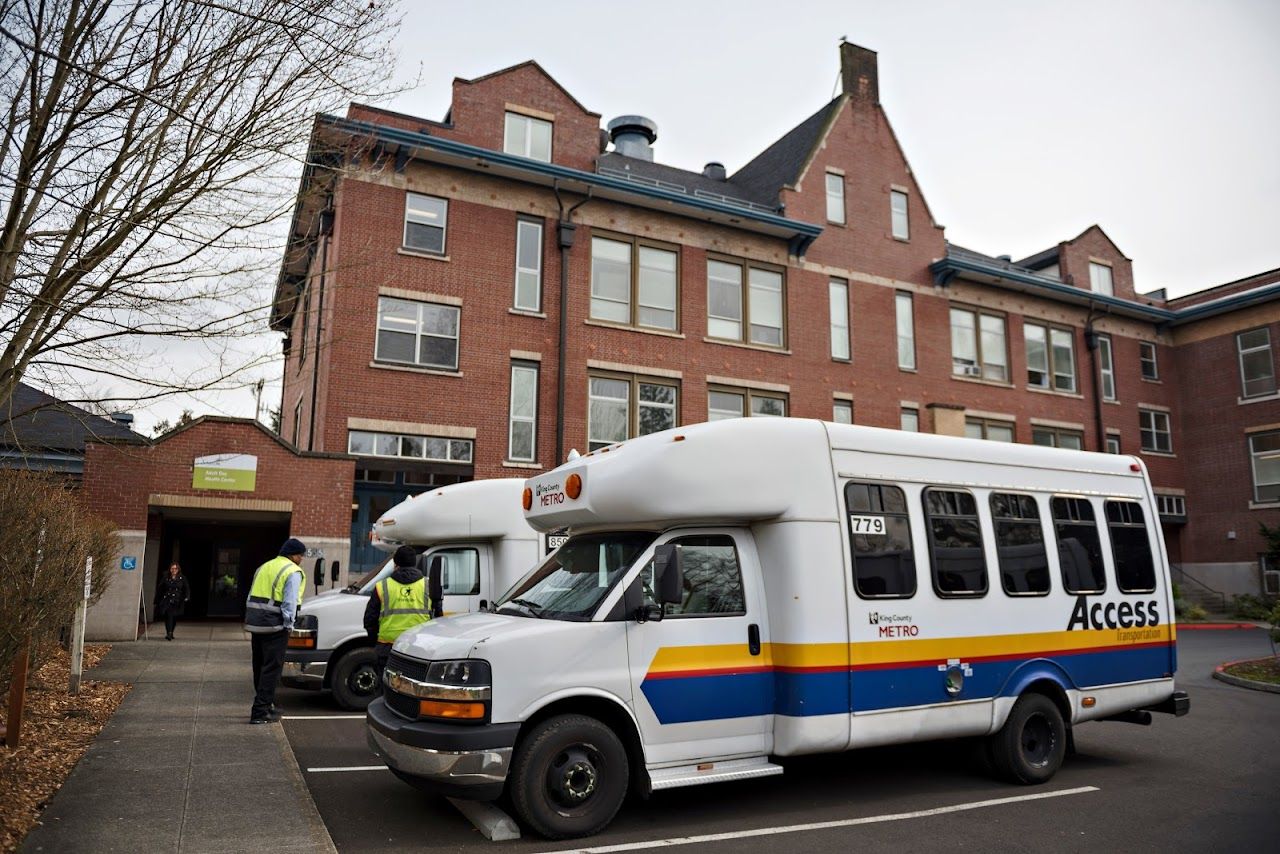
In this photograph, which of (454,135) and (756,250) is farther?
(756,250)

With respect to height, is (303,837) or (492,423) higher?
(492,423)

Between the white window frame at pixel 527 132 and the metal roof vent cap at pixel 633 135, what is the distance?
7258 millimetres

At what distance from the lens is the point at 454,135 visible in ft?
66.6

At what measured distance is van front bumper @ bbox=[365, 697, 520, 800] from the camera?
222 inches

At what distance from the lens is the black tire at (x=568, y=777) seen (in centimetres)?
575

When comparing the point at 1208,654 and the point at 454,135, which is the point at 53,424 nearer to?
the point at 454,135

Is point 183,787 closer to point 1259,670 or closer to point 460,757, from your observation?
point 460,757

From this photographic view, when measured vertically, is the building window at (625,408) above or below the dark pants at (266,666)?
above

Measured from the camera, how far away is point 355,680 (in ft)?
34.4

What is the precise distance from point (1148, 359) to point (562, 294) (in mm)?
21961

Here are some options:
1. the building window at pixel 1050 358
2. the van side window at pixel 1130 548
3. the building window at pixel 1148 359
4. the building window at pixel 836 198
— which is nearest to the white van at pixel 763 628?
the van side window at pixel 1130 548

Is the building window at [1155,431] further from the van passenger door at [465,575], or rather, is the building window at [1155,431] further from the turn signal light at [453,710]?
the turn signal light at [453,710]

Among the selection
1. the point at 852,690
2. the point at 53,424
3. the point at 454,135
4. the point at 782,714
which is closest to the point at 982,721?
the point at 852,690

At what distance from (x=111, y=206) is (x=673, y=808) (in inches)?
273
